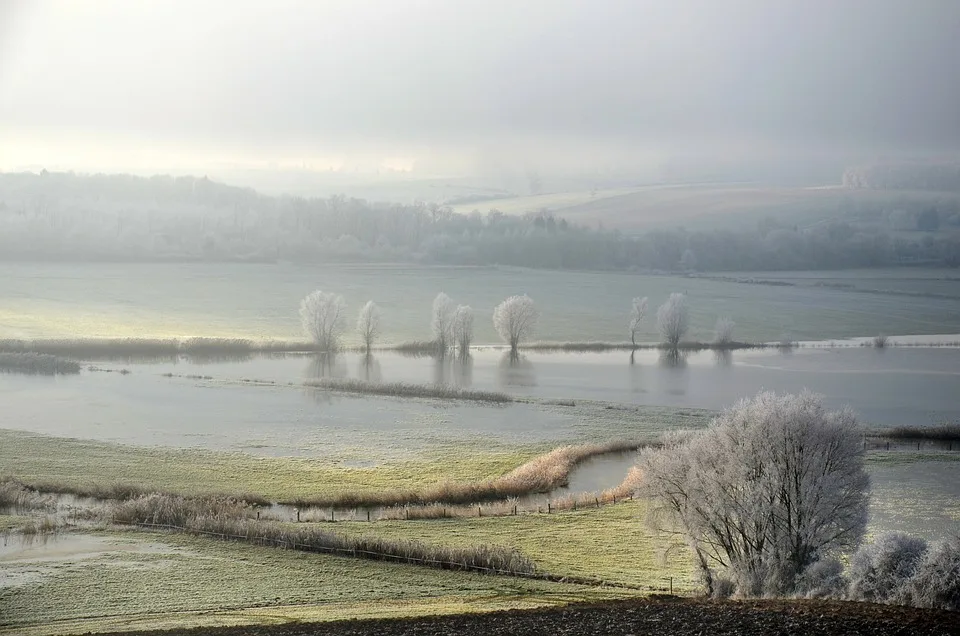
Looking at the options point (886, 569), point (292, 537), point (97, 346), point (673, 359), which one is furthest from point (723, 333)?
point (886, 569)

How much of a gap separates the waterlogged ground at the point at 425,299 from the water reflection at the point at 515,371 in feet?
35.3

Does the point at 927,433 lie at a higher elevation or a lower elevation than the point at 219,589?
higher

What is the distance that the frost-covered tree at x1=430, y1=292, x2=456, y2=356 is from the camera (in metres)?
90.2

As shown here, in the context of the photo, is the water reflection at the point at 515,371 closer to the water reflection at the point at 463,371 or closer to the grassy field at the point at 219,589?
the water reflection at the point at 463,371

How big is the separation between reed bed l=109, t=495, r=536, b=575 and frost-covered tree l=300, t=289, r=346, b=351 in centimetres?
4970

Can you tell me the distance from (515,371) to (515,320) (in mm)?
12871

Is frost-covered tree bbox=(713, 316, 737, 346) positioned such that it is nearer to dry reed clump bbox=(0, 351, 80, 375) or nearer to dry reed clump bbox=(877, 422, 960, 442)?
dry reed clump bbox=(877, 422, 960, 442)

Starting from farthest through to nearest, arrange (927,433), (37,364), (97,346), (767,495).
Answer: (97,346)
(37,364)
(927,433)
(767,495)

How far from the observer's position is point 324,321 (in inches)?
3521

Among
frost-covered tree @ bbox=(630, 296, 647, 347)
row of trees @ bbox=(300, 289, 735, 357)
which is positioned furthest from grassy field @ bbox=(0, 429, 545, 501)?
frost-covered tree @ bbox=(630, 296, 647, 347)

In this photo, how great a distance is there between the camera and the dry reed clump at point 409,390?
224 feet

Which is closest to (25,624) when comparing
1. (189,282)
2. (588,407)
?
(588,407)

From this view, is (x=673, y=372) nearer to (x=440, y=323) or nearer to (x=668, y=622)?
(x=440, y=323)

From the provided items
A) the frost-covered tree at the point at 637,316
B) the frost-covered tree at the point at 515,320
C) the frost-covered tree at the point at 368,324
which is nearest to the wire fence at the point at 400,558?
the frost-covered tree at the point at 368,324
